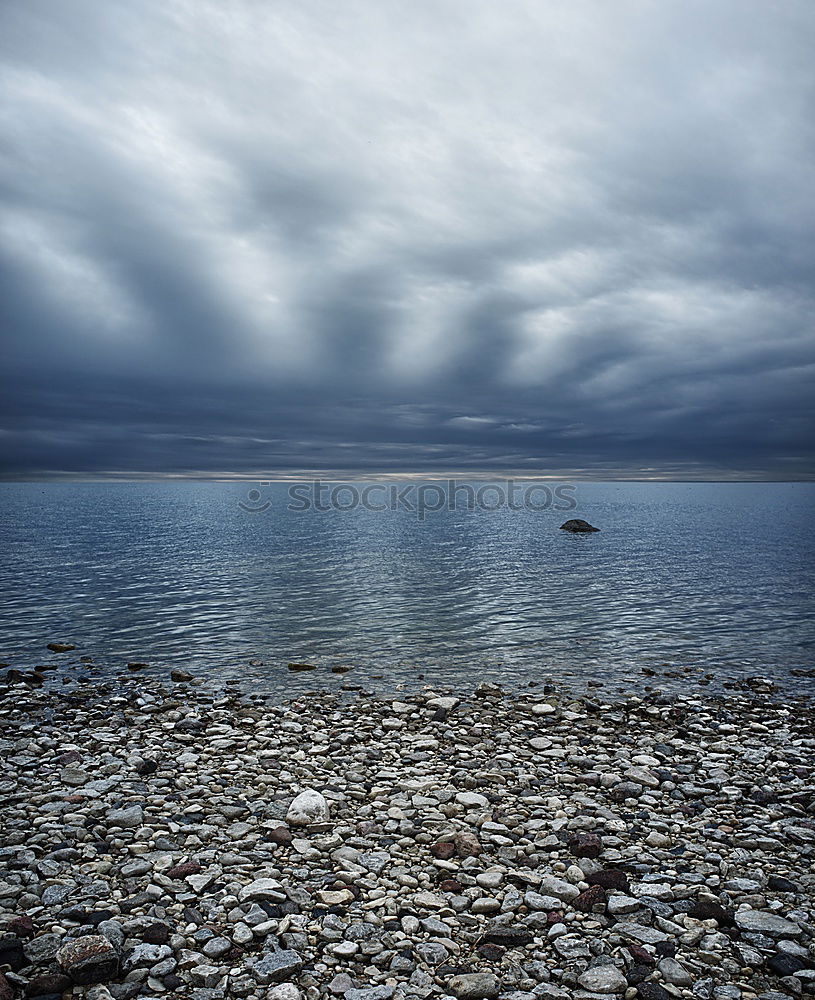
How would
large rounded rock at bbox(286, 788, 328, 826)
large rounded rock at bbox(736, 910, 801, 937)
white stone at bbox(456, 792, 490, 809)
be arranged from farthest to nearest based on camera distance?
1. white stone at bbox(456, 792, 490, 809)
2. large rounded rock at bbox(286, 788, 328, 826)
3. large rounded rock at bbox(736, 910, 801, 937)

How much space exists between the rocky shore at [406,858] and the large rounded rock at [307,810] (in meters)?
0.04

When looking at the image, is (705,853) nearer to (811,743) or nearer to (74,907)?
(811,743)

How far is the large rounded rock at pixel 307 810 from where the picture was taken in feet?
32.8

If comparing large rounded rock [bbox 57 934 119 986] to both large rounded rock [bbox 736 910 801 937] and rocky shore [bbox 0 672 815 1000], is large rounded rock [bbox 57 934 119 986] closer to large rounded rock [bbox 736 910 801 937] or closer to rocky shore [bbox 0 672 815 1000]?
rocky shore [bbox 0 672 815 1000]

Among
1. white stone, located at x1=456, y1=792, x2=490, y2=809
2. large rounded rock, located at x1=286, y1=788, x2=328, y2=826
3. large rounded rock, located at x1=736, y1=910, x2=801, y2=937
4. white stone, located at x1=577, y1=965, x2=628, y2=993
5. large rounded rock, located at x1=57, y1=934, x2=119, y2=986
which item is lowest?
white stone, located at x1=456, y1=792, x2=490, y2=809

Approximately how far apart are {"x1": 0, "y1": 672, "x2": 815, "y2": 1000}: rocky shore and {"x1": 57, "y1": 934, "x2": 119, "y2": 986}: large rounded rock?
20mm

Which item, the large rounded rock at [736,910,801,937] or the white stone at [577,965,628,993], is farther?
the large rounded rock at [736,910,801,937]

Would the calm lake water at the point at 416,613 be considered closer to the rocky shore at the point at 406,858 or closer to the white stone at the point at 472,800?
the rocky shore at the point at 406,858

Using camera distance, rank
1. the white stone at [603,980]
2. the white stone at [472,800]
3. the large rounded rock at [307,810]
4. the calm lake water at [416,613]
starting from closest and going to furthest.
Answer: the white stone at [603,980] → the large rounded rock at [307,810] → the white stone at [472,800] → the calm lake water at [416,613]

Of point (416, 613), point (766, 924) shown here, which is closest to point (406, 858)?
point (766, 924)

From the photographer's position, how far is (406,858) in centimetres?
901

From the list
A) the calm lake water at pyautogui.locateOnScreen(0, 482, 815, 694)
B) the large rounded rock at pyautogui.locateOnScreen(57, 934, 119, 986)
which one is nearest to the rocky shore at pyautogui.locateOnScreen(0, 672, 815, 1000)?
the large rounded rock at pyautogui.locateOnScreen(57, 934, 119, 986)

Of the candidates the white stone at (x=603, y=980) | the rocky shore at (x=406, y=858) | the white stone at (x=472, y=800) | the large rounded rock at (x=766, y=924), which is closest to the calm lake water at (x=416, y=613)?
the rocky shore at (x=406, y=858)

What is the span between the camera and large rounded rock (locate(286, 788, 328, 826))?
10.0 metres
